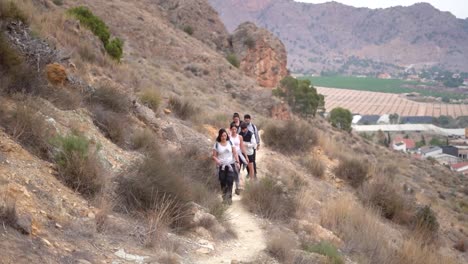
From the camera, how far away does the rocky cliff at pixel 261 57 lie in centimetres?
3772

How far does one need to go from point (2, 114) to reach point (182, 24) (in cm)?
3282

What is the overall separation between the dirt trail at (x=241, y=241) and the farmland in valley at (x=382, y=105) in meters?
117

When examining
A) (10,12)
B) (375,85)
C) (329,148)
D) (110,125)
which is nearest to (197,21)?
(329,148)

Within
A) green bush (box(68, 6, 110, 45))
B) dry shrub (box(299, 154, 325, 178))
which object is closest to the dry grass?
dry shrub (box(299, 154, 325, 178))

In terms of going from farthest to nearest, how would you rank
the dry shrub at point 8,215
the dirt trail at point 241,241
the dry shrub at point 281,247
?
the dry shrub at point 281,247 < the dirt trail at point 241,241 < the dry shrub at point 8,215

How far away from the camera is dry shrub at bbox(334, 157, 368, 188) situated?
49.1 feet

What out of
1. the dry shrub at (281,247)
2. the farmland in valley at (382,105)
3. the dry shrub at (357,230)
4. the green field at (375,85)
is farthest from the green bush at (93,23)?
the green field at (375,85)

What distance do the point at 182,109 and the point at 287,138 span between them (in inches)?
148

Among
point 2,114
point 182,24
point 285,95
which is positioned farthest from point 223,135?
point 182,24

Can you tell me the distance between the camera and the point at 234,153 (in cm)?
964

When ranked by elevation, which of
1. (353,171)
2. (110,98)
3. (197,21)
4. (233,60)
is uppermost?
(197,21)

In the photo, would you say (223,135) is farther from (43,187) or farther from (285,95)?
(285,95)

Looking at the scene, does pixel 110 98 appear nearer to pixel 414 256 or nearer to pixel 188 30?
pixel 414 256

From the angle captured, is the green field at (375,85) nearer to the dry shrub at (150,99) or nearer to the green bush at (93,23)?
the green bush at (93,23)
